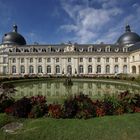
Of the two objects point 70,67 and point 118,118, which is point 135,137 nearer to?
point 118,118

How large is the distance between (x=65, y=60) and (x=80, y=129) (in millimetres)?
51965

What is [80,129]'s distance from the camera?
783 cm

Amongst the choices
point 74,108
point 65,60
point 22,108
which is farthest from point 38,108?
point 65,60

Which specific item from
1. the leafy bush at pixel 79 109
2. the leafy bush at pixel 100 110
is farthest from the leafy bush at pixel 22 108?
the leafy bush at pixel 100 110

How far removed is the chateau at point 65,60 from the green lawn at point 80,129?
166 feet

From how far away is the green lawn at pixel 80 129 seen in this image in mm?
7391

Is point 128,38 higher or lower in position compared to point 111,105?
higher

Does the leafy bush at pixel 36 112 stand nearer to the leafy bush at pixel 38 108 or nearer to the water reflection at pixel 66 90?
the leafy bush at pixel 38 108

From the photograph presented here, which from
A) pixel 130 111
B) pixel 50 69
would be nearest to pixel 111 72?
pixel 50 69

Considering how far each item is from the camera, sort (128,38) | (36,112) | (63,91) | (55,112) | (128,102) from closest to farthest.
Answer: (55,112) < (36,112) < (128,102) < (63,91) < (128,38)

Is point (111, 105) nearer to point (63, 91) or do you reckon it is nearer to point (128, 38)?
point (63, 91)

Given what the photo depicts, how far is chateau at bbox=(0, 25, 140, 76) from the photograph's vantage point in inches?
2340

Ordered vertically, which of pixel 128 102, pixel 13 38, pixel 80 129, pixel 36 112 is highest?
pixel 13 38

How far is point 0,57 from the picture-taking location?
6003cm
